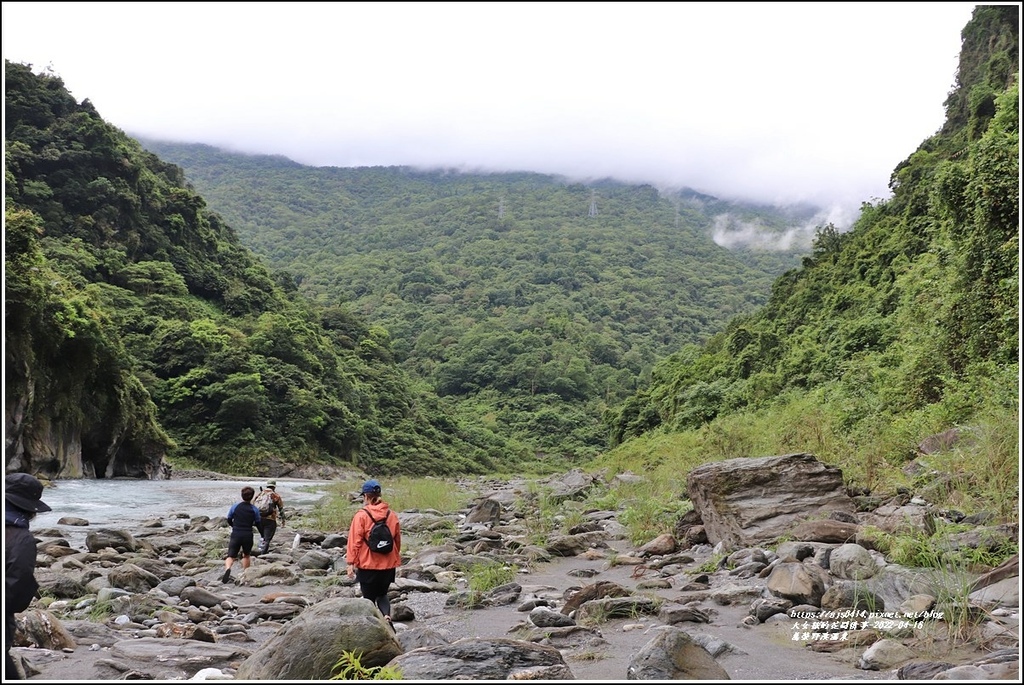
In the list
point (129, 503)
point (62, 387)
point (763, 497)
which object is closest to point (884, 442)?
point (763, 497)

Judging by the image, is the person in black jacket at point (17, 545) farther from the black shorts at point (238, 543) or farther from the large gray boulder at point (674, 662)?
the black shorts at point (238, 543)

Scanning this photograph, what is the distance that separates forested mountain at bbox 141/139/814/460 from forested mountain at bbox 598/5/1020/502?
166ft

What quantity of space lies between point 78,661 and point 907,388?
15.6 m

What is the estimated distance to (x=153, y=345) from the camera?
6125cm

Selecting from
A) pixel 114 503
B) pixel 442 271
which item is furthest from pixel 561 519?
pixel 442 271

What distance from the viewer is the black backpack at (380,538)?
7.72 m

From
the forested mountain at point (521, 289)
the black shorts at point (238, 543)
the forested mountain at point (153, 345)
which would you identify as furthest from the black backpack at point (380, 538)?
the forested mountain at point (521, 289)

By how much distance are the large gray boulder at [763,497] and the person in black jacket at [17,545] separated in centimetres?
858

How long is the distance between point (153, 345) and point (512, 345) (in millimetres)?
63742

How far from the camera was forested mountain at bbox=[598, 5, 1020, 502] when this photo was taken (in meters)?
12.2

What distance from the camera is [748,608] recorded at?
7512 millimetres

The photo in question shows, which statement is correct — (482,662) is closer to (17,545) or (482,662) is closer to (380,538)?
(380,538)

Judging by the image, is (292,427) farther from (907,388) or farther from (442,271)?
(442,271)

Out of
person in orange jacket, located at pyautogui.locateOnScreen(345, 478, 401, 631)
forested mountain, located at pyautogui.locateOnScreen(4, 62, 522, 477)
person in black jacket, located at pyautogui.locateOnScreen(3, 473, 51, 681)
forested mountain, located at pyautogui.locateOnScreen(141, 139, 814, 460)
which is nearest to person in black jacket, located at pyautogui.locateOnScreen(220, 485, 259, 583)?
person in orange jacket, located at pyautogui.locateOnScreen(345, 478, 401, 631)
